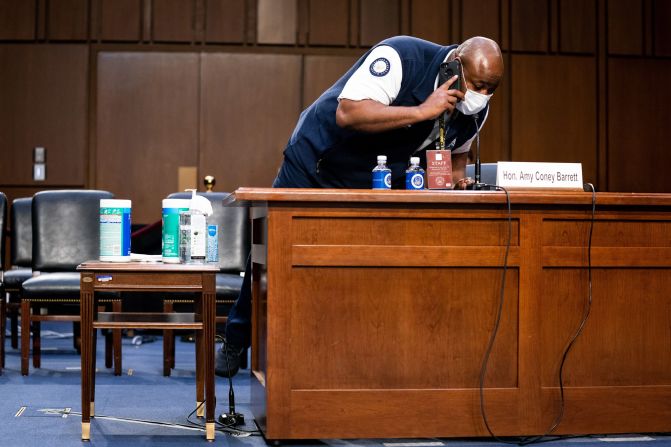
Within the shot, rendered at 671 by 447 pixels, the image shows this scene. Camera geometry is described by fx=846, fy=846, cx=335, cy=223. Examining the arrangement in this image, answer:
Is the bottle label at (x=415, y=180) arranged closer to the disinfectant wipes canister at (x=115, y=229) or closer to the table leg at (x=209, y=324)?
the table leg at (x=209, y=324)

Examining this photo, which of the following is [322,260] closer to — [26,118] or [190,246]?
[190,246]

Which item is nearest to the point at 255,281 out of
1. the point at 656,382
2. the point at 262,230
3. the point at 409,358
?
the point at 262,230

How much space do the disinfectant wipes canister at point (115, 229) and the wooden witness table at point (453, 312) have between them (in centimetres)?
41

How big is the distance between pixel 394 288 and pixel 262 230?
0.46 meters

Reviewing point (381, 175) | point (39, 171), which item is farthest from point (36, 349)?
point (39, 171)

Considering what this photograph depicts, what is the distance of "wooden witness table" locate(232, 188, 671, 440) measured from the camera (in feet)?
8.18

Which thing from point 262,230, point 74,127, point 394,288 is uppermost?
point 74,127

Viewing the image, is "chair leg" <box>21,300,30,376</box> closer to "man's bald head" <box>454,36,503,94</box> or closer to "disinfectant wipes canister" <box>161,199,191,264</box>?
"disinfectant wipes canister" <box>161,199,191,264</box>

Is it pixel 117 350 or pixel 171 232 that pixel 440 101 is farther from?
pixel 117 350

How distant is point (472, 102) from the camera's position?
288cm

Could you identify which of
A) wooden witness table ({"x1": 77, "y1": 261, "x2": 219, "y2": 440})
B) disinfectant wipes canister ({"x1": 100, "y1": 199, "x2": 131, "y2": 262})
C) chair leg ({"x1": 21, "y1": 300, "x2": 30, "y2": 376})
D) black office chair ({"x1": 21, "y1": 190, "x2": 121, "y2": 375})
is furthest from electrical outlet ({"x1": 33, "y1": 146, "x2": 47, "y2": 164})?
wooden witness table ({"x1": 77, "y1": 261, "x2": 219, "y2": 440})

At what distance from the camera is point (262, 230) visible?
8.74ft

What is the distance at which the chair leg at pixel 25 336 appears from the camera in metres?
3.98

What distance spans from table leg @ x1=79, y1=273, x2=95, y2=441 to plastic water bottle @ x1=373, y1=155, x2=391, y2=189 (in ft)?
3.05
